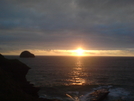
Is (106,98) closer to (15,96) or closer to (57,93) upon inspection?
(57,93)

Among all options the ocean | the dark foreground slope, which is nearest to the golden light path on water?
the ocean

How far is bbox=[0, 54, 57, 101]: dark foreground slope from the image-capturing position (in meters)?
17.6

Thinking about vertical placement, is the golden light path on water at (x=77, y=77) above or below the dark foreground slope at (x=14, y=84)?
below

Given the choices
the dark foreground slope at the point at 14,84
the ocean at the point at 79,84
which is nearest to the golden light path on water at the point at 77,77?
the ocean at the point at 79,84

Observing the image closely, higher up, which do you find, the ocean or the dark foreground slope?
the dark foreground slope

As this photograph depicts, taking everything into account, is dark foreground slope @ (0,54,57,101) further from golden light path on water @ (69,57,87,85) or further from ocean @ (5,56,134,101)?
golden light path on water @ (69,57,87,85)

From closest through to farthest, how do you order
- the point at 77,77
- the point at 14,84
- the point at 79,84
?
the point at 14,84 < the point at 79,84 < the point at 77,77

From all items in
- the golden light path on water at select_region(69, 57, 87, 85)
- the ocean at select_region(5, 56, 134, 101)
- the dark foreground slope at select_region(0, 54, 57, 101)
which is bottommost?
the golden light path on water at select_region(69, 57, 87, 85)

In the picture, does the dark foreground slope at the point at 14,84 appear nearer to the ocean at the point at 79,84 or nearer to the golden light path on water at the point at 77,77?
the ocean at the point at 79,84

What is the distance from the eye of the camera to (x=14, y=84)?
21.7m

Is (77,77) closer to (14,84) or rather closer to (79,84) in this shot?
(79,84)

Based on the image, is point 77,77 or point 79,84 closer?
point 79,84

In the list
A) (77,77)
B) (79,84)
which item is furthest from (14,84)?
(77,77)

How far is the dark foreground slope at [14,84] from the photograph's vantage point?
17631 millimetres
